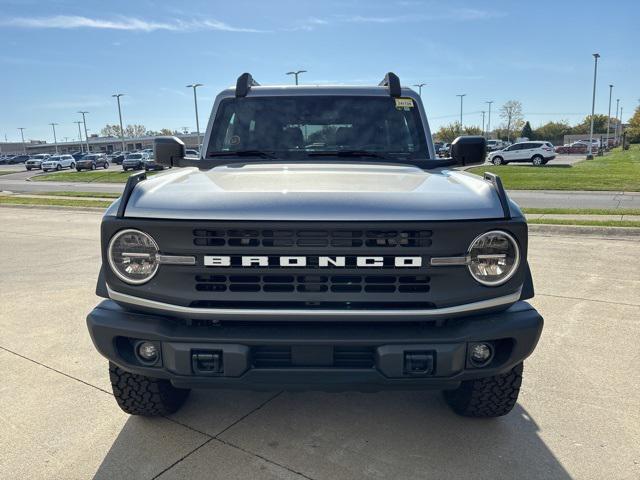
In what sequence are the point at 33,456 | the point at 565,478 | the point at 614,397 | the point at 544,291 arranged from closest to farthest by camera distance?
the point at 565,478 < the point at 33,456 < the point at 614,397 < the point at 544,291

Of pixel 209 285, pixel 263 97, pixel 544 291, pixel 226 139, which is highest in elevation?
pixel 263 97

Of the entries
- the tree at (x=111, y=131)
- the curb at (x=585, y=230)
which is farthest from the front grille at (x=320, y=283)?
the tree at (x=111, y=131)

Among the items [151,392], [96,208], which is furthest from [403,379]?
[96,208]

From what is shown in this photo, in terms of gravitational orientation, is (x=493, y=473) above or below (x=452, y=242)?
below

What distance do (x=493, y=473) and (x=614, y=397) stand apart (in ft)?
4.26

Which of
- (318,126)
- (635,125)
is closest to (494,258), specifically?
(318,126)

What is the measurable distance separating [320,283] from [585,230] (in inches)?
333

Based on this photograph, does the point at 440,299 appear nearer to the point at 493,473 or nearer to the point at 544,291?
the point at 493,473

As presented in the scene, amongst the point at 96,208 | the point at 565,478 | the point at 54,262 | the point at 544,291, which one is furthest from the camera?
the point at 96,208

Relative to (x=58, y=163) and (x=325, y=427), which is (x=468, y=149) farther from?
(x=58, y=163)

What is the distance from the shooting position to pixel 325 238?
7.59ft

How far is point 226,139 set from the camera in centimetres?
388

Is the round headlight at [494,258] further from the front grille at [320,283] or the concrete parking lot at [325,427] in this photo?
the concrete parking lot at [325,427]

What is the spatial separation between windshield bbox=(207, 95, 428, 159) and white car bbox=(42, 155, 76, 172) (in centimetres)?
5383
